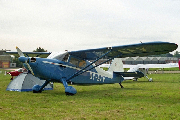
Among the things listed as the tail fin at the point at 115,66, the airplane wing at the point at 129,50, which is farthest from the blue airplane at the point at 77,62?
the tail fin at the point at 115,66

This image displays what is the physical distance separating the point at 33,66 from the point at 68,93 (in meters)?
2.12

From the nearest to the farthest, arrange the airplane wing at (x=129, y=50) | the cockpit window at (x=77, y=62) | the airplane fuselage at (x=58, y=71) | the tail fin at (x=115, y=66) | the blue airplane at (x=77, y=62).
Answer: the airplane wing at (x=129, y=50), the blue airplane at (x=77, y=62), the airplane fuselage at (x=58, y=71), the cockpit window at (x=77, y=62), the tail fin at (x=115, y=66)

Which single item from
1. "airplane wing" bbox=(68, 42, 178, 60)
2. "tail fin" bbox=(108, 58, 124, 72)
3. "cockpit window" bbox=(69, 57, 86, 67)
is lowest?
"tail fin" bbox=(108, 58, 124, 72)

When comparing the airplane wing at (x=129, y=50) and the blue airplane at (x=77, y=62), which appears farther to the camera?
the blue airplane at (x=77, y=62)

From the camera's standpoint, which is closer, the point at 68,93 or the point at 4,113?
the point at 4,113

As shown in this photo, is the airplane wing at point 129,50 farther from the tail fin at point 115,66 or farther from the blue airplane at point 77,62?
the tail fin at point 115,66

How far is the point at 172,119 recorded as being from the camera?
5.84m

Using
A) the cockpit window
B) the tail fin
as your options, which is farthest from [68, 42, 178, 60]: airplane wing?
the tail fin

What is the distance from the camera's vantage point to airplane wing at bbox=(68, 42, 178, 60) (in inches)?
389

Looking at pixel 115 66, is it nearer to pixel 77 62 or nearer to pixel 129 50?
pixel 77 62

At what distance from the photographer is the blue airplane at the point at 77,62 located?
34.0ft

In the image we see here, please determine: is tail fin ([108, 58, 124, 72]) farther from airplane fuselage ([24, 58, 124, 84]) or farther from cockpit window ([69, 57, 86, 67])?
cockpit window ([69, 57, 86, 67])

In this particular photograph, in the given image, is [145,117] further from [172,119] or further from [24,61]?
[24,61]

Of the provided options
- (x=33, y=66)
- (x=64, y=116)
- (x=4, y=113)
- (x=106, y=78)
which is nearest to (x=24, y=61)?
(x=33, y=66)
